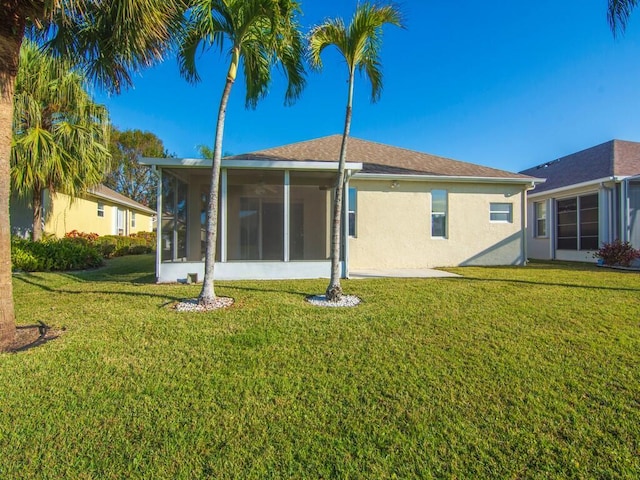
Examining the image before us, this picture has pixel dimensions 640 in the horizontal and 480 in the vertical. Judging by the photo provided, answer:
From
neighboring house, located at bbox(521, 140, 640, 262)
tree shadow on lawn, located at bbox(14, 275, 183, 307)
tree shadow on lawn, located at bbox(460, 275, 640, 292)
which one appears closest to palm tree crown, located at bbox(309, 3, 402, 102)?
tree shadow on lawn, located at bbox(14, 275, 183, 307)

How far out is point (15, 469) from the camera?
2172mm

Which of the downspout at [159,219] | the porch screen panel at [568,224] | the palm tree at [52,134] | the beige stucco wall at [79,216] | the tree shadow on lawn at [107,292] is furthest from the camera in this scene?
the beige stucco wall at [79,216]

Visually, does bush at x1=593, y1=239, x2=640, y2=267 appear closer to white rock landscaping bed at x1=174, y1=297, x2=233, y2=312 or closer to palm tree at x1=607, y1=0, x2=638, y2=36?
palm tree at x1=607, y1=0, x2=638, y2=36

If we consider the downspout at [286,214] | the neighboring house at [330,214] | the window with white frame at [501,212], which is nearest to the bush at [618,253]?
the neighboring house at [330,214]

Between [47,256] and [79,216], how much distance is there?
23.2 feet

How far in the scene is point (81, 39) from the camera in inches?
195

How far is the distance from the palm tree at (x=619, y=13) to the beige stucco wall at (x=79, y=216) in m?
16.0

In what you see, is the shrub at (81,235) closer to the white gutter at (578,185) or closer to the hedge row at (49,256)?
the hedge row at (49,256)

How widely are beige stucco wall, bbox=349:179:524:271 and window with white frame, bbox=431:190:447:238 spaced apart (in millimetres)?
144

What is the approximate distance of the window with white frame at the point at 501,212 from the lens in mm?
11555

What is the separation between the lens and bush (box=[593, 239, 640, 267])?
34.8 ft

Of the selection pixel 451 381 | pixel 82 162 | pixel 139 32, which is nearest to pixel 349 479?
pixel 451 381

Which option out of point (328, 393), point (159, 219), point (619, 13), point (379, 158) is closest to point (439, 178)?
point (379, 158)

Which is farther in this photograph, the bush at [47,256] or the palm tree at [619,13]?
the bush at [47,256]
